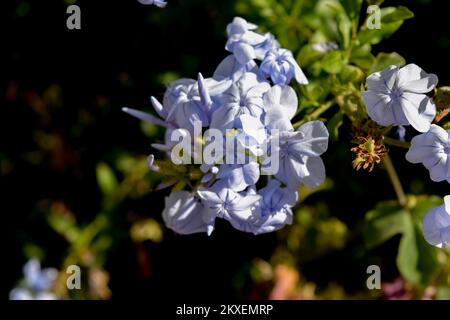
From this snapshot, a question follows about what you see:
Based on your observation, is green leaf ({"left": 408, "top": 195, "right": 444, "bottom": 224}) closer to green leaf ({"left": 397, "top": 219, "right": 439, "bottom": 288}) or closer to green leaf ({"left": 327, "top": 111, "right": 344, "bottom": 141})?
green leaf ({"left": 397, "top": 219, "right": 439, "bottom": 288})

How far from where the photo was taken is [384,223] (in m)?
2.04

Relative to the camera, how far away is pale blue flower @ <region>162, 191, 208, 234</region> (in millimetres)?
1609

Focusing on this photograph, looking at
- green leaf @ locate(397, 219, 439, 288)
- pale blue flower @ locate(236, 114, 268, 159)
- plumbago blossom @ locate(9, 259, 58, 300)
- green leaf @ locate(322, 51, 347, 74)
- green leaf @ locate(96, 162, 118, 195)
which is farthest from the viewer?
green leaf @ locate(96, 162, 118, 195)

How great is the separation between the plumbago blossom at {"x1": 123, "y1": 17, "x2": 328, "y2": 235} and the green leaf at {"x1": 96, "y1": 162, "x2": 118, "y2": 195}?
0.88m

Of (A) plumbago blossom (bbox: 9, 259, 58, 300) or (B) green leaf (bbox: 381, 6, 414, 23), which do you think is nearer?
(B) green leaf (bbox: 381, 6, 414, 23)

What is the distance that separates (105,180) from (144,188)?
5.4 inches

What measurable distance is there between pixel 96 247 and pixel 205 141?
43.0 inches

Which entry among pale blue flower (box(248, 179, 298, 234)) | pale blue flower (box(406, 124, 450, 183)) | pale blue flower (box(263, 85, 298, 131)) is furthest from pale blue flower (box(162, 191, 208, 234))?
pale blue flower (box(406, 124, 450, 183))

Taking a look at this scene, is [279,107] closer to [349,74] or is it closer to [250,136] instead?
[250,136]

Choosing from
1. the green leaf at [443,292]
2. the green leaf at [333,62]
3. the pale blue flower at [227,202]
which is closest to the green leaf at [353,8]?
the green leaf at [333,62]

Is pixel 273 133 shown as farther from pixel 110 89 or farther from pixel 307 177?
pixel 110 89
